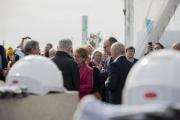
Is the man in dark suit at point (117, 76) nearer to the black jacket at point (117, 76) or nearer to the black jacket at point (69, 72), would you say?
the black jacket at point (117, 76)

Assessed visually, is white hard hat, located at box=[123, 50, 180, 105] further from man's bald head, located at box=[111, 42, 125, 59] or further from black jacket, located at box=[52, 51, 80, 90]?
man's bald head, located at box=[111, 42, 125, 59]

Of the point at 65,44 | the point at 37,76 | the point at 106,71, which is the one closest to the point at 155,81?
the point at 37,76

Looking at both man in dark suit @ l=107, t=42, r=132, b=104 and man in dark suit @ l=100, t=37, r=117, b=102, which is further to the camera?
man in dark suit @ l=100, t=37, r=117, b=102

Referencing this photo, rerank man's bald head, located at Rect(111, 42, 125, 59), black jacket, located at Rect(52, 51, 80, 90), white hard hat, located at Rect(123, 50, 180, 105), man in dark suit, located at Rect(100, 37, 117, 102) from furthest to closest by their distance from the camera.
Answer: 1. man in dark suit, located at Rect(100, 37, 117, 102)
2. man's bald head, located at Rect(111, 42, 125, 59)
3. black jacket, located at Rect(52, 51, 80, 90)
4. white hard hat, located at Rect(123, 50, 180, 105)

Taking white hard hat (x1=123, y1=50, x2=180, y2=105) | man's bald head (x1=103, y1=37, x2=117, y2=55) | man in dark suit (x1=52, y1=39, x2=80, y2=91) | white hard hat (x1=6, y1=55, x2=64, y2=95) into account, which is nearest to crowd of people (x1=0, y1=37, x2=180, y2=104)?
man in dark suit (x1=52, y1=39, x2=80, y2=91)

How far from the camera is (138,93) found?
3.47 m

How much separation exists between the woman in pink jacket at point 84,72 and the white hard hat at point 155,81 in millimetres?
4394

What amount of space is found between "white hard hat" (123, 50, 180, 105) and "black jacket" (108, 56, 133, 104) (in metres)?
4.51

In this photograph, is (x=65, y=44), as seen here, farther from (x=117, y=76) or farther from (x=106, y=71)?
(x=106, y=71)

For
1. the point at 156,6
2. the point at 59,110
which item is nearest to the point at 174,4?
the point at 156,6

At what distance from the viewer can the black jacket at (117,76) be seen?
26.8 feet

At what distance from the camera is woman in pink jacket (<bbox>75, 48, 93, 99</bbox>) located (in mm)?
8039

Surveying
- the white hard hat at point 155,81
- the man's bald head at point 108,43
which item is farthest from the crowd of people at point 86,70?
the white hard hat at point 155,81

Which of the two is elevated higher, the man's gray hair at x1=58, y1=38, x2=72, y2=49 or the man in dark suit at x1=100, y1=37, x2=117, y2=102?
the man's gray hair at x1=58, y1=38, x2=72, y2=49
